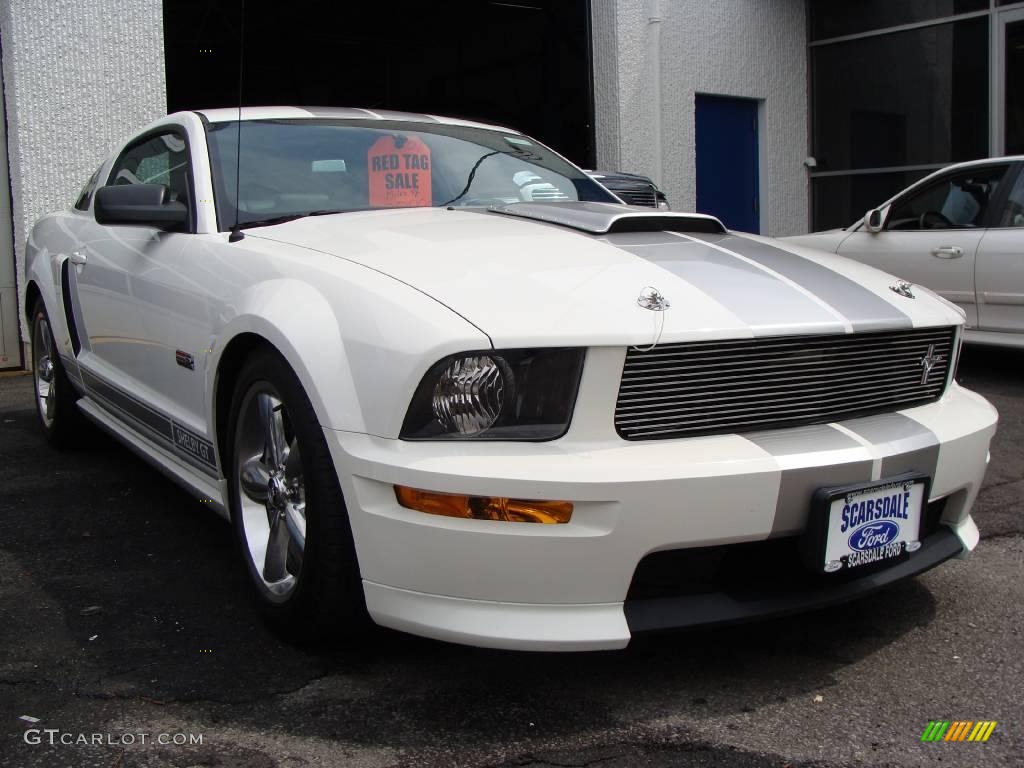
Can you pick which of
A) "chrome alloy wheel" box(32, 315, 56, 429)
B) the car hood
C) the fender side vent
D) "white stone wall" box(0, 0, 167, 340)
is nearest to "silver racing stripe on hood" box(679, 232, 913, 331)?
the car hood

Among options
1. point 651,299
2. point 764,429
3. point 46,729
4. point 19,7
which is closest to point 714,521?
point 764,429

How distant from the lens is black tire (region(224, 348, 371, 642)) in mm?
2355

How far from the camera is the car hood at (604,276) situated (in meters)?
2.26

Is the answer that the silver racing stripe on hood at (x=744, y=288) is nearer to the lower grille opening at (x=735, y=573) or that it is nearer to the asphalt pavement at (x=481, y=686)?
the lower grille opening at (x=735, y=573)

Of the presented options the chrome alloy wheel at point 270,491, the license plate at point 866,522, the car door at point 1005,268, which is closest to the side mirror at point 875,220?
the car door at point 1005,268

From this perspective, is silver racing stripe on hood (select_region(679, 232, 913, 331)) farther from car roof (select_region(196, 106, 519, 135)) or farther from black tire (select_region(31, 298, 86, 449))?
black tire (select_region(31, 298, 86, 449))

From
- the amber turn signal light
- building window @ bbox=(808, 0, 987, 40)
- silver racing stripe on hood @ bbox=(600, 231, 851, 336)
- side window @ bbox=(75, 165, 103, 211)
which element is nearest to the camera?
the amber turn signal light

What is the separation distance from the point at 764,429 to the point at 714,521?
12.8 inches

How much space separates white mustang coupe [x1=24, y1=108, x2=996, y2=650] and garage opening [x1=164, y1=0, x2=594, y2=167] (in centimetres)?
1117

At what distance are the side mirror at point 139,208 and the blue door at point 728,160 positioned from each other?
28.3 ft

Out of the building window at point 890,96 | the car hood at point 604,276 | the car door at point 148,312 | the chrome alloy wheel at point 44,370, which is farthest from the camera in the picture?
the building window at point 890,96

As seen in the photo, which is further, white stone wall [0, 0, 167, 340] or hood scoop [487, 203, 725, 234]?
white stone wall [0, 0, 167, 340]

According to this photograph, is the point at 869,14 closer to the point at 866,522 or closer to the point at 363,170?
the point at 363,170

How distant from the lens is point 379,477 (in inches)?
87.0
